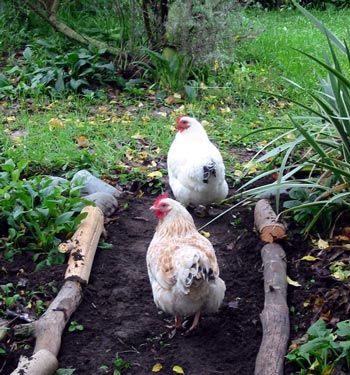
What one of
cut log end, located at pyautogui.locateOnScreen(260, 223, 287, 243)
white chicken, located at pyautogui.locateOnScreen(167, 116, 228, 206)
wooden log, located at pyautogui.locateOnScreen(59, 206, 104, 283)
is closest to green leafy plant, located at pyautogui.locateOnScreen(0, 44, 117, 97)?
white chicken, located at pyautogui.locateOnScreen(167, 116, 228, 206)

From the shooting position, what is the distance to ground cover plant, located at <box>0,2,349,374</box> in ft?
13.4

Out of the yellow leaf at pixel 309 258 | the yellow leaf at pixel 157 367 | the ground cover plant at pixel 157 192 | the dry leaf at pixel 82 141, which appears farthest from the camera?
the dry leaf at pixel 82 141

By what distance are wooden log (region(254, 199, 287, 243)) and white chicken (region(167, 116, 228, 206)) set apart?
0.41 m

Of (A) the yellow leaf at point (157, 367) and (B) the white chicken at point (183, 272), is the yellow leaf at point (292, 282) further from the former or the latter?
(A) the yellow leaf at point (157, 367)

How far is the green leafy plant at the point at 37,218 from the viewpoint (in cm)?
489

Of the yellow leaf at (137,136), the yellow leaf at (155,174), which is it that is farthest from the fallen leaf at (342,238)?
the yellow leaf at (137,136)

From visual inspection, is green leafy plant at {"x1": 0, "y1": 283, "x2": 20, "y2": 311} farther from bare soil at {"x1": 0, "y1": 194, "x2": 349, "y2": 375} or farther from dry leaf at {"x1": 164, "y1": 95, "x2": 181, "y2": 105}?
dry leaf at {"x1": 164, "y1": 95, "x2": 181, "y2": 105}

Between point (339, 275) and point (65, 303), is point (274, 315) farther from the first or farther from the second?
point (65, 303)

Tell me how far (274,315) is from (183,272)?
635mm

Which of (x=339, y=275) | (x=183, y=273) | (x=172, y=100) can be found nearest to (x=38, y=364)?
(x=183, y=273)

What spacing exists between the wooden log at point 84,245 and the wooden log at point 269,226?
3.74 ft

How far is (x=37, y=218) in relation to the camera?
16.4ft

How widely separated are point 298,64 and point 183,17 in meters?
1.89

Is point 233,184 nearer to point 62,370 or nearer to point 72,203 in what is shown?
point 72,203
